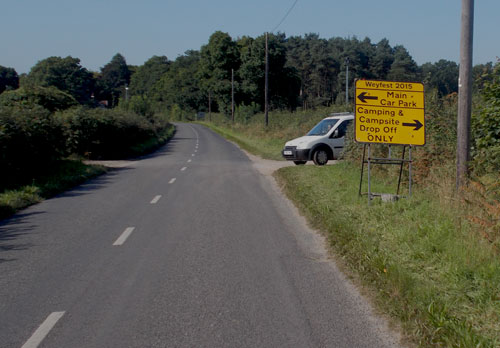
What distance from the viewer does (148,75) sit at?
14938 centimetres

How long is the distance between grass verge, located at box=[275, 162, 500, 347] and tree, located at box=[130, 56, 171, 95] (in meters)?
136

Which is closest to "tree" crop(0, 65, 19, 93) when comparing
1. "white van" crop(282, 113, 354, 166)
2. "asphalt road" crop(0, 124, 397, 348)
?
"white van" crop(282, 113, 354, 166)

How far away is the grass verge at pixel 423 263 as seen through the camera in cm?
475

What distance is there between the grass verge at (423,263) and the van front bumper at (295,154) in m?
10.3

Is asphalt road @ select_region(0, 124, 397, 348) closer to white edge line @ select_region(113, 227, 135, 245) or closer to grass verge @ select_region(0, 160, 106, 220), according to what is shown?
white edge line @ select_region(113, 227, 135, 245)

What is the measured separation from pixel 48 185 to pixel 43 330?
39.4 ft

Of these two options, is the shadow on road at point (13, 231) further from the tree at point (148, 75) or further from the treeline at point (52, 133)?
the tree at point (148, 75)

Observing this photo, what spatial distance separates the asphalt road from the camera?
16.5ft

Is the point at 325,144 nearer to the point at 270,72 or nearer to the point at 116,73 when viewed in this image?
the point at 270,72

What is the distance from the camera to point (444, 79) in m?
38.8

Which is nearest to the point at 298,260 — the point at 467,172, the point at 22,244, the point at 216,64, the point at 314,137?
the point at 467,172

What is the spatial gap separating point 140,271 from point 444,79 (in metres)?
35.9

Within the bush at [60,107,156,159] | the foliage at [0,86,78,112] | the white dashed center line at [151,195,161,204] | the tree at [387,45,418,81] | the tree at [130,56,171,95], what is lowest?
the white dashed center line at [151,195,161,204]

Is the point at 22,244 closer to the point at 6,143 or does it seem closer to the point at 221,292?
the point at 221,292
